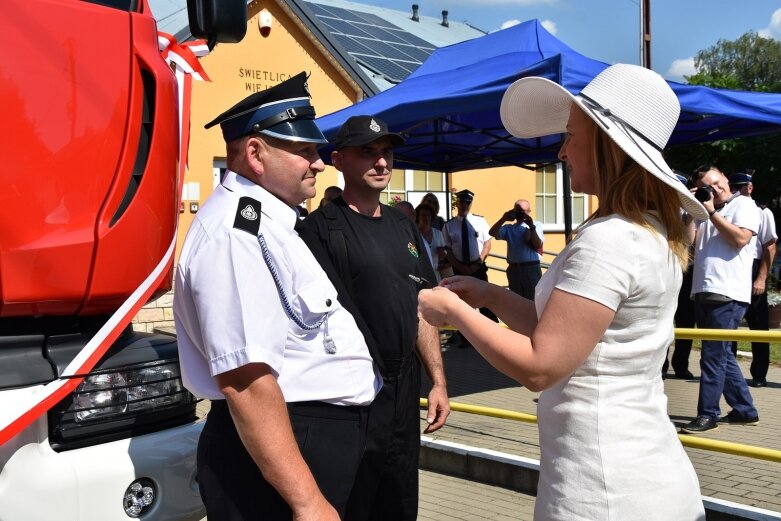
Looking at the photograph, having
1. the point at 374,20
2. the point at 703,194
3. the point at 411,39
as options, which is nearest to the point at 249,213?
the point at 703,194

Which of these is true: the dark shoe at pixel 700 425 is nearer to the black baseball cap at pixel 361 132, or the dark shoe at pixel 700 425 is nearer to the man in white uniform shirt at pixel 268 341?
the black baseball cap at pixel 361 132

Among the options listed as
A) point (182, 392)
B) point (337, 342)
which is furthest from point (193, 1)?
point (337, 342)

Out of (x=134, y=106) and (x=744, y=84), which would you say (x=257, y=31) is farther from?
(x=744, y=84)

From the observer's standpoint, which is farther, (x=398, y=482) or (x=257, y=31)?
(x=257, y=31)

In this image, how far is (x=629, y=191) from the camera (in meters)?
2.07

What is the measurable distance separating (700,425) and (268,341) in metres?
→ 4.93

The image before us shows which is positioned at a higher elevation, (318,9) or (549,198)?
(318,9)

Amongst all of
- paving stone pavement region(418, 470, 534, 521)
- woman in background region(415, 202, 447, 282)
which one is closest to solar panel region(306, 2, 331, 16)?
woman in background region(415, 202, 447, 282)

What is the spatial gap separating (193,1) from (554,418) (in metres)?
2.73

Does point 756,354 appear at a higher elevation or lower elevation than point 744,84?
lower

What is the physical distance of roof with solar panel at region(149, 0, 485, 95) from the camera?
623 inches

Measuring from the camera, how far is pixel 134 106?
3275 millimetres

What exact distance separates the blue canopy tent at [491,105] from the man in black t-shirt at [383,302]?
307cm

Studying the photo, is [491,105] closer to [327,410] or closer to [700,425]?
[700,425]
